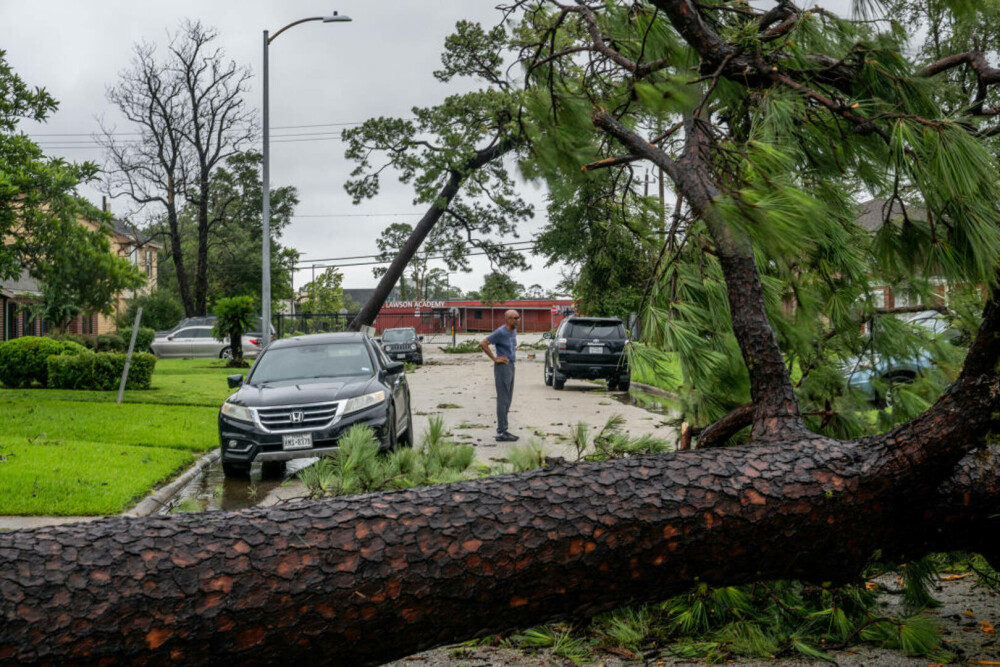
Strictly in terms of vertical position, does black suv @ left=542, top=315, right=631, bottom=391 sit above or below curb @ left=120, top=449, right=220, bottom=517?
above

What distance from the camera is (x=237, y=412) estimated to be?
8.98 meters

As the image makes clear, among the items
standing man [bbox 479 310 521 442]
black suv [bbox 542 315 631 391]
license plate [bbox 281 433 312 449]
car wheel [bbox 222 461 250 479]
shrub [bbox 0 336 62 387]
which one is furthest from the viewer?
black suv [bbox 542 315 631 391]

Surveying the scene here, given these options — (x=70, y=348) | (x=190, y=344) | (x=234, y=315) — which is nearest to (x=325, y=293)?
(x=190, y=344)

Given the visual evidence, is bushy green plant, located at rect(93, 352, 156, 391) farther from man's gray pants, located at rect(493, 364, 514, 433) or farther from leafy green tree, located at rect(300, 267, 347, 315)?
leafy green tree, located at rect(300, 267, 347, 315)

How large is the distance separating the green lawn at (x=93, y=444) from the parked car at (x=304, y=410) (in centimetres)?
96

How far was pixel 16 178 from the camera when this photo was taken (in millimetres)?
13523

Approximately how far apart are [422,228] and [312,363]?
1737 cm

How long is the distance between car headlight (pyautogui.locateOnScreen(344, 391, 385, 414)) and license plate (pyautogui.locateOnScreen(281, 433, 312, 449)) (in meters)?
0.49

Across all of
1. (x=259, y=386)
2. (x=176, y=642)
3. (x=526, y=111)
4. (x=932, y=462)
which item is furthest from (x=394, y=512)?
(x=259, y=386)

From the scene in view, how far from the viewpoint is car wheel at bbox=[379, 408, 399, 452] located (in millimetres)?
8762

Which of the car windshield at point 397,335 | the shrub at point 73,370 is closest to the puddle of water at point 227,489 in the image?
the shrub at point 73,370

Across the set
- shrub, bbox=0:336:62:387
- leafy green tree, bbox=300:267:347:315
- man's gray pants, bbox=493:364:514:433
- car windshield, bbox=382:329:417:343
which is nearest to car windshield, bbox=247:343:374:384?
man's gray pants, bbox=493:364:514:433

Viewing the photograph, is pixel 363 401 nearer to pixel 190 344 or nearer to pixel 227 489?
pixel 227 489

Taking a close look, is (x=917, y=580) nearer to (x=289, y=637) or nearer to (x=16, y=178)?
(x=289, y=637)
